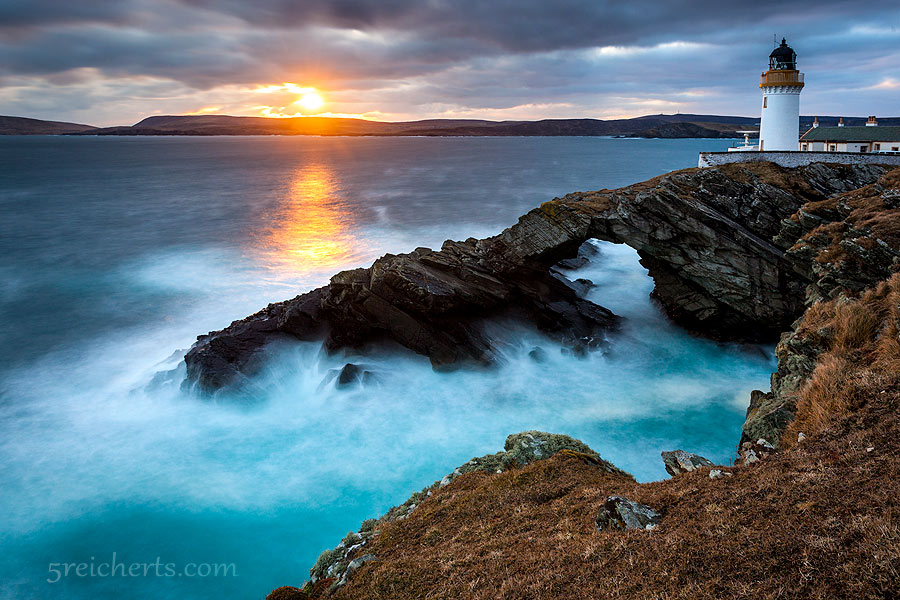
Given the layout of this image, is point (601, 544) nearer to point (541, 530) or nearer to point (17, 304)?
point (541, 530)

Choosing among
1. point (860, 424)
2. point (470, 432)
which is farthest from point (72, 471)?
point (860, 424)

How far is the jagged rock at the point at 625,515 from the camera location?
22.0 feet

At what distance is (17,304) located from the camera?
33062 mm

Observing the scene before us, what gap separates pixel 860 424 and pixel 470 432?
528 inches

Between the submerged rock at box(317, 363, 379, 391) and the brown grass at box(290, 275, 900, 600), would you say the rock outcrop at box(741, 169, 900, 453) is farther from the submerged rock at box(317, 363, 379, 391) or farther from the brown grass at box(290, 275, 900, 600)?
the submerged rock at box(317, 363, 379, 391)

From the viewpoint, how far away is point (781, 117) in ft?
118

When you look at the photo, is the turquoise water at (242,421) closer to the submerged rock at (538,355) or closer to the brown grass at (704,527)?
the submerged rock at (538,355)

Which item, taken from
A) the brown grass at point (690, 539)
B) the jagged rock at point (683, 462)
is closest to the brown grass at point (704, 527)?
the brown grass at point (690, 539)

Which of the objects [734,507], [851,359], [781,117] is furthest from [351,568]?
[781,117]

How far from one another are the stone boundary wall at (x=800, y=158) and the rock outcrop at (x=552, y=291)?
3.32 meters

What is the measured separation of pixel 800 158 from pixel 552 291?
57.6 ft

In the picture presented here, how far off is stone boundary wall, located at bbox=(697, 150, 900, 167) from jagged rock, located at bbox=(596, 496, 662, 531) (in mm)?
28528

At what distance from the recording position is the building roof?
36.0 m

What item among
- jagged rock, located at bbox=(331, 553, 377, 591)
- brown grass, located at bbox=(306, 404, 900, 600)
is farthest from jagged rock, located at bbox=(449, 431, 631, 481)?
jagged rock, located at bbox=(331, 553, 377, 591)
